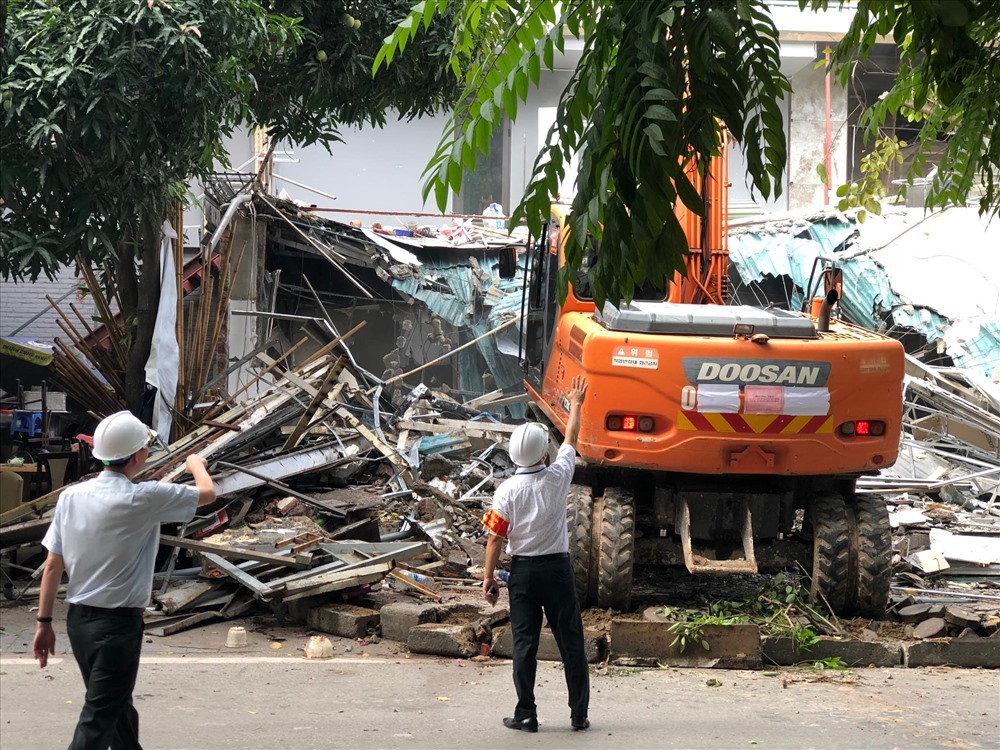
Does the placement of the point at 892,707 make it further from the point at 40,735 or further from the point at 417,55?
the point at 417,55

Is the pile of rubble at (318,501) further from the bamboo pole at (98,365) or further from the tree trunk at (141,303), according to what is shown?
the bamboo pole at (98,365)

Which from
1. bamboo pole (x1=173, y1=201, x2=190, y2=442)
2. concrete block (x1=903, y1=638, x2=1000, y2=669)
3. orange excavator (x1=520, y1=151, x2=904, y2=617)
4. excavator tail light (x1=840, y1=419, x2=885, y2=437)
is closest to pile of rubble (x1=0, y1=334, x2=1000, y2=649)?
concrete block (x1=903, y1=638, x2=1000, y2=669)

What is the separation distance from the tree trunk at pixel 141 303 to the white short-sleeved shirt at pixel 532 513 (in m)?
6.16

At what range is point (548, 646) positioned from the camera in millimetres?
7992

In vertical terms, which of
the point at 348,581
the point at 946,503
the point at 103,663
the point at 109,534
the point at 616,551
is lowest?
the point at 348,581

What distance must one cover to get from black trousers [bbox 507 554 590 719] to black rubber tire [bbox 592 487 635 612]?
6.29ft

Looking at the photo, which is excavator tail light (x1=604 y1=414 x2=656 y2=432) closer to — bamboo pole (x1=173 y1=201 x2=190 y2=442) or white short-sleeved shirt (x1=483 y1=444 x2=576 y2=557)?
white short-sleeved shirt (x1=483 y1=444 x2=576 y2=557)

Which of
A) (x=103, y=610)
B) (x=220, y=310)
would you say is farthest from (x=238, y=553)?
(x=220, y=310)

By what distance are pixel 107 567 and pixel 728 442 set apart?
4659 mm

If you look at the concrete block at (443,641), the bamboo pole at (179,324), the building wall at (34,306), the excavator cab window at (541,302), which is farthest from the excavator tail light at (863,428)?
the building wall at (34,306)

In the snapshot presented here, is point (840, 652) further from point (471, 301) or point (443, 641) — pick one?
point (471, 301)

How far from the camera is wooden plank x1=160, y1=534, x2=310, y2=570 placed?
855cm

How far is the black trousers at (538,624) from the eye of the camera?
624cm

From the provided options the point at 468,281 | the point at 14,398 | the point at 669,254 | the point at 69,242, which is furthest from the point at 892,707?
the point at 468,281
